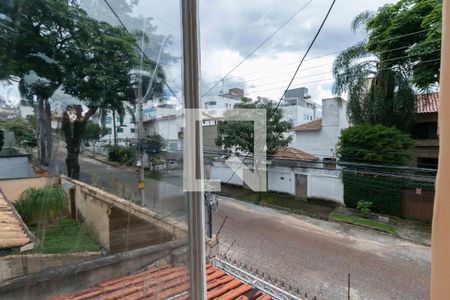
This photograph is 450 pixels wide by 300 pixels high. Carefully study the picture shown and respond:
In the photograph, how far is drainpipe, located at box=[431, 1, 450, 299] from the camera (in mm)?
295

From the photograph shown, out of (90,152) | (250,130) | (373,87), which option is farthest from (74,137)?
(373,87)

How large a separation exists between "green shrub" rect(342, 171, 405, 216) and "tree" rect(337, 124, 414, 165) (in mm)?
163

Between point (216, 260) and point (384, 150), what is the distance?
5.58 ft

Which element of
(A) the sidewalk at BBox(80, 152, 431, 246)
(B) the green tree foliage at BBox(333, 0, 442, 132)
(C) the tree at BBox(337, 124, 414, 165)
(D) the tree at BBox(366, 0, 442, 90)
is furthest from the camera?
(C) the tree at BBox(337, 124, 414, 165)

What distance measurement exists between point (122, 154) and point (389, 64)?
1829 millimetres

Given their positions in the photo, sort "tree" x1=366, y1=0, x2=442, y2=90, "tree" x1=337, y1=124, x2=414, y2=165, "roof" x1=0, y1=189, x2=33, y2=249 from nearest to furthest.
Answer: "roof" x1=0, y1=189, x2=33, y2=249, "tree" x1=366, y1=0, x2=442, y2=90, "tree" x1=337, y1=124, x2=414, y2=165

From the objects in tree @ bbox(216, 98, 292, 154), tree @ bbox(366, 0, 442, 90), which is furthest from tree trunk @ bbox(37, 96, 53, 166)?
tree @ bbox(366, 0, 442, 90)

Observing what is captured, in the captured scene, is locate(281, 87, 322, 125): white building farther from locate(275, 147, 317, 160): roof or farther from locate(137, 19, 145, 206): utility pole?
locate(137, 19, 145, 206): utility pole

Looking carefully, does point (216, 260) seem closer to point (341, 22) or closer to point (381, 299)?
point (381, 299)

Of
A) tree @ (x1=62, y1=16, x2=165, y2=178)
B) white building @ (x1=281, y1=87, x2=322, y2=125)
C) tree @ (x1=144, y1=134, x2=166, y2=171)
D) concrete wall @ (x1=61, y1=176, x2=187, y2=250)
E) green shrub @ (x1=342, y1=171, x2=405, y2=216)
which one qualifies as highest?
white building @ (x1=281, y1=87, x2=322, y2=125)

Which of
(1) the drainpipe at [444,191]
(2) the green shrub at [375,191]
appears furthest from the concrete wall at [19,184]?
(2) the green shrub at [375,191]

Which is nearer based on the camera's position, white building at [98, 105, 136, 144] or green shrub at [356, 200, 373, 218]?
white building at [98, 105, 136, 144]

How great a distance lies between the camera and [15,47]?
0.95 feet

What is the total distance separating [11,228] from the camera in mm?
286
